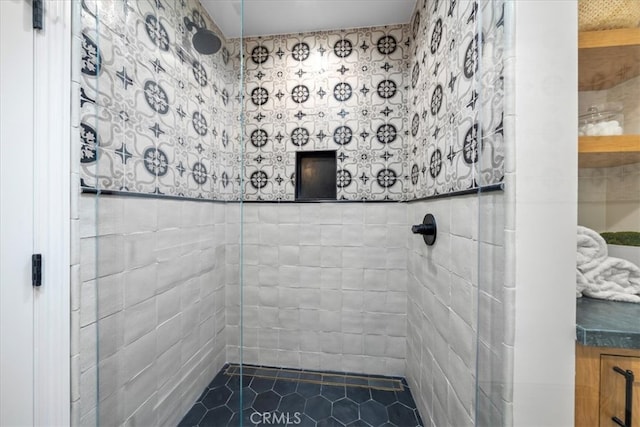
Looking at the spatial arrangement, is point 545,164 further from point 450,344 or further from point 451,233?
point 450,344

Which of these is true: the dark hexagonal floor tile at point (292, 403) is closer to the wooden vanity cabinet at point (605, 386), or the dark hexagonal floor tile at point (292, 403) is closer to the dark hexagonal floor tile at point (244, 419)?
the dark hexagonal floor tile at point (244, 419)

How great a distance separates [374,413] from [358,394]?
125 mm

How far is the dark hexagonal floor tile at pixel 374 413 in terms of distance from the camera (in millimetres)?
1098

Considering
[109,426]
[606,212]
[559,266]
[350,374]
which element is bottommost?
[350,374]

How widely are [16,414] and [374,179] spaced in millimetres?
1547

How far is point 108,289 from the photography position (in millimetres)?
733

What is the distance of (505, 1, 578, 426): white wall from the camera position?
51 centimetres

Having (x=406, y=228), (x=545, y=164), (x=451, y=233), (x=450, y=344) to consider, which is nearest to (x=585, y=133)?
(x=545, y=164)

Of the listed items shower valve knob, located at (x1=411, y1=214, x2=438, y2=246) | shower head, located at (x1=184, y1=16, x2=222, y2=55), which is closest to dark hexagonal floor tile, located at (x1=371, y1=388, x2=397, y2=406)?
shower valve knob, located at (x1=411, y1=214, x2=438, y2=246)

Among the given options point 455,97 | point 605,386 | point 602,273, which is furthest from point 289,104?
point 605,386

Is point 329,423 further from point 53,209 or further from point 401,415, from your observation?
point 53,209

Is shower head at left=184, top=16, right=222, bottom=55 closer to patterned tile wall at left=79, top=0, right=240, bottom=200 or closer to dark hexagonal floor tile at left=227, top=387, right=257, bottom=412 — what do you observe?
patterned tile wall at left=79, top=0, right=240, bottom=200

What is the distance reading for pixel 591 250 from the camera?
57 cm

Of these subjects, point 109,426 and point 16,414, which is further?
point 109,426
